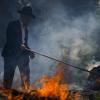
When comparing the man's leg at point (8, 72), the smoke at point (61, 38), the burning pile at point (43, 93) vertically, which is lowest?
the burning pile at point (43, 93)

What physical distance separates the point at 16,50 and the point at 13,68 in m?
0.61

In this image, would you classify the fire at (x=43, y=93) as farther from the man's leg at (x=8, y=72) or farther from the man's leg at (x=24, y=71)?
the man's leg at (x=8, y=72)

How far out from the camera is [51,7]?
52.6ft

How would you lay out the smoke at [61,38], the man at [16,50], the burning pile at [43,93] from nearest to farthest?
the burning pile at [43,93] < the man at [16,50] < the smoke at [61,38]

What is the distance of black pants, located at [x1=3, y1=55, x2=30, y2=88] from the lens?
396 inches

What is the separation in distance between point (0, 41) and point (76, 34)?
4.08 m

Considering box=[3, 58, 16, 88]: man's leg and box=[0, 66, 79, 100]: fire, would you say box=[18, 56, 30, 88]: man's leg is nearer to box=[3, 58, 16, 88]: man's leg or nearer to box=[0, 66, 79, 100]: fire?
box=[0, 66, 79, 100]: fire

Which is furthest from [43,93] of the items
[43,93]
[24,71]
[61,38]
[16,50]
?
[61,38]

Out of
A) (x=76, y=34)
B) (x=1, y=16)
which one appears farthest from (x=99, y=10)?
(x=1, y=16)

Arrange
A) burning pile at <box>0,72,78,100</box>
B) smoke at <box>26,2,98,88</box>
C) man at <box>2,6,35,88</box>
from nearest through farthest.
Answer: burning pile at <box>0,72,78,100</box> < man at <box>2,6,35,88</box> < smoke at <box>26,2,98,88</box>

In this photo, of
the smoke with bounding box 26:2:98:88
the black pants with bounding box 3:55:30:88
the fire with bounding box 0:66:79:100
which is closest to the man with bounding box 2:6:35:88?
the black pants with bounding box 3:55:30:88

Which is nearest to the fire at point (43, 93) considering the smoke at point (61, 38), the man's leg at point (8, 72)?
the man's leg at point (8, 72)

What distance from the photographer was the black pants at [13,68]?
10047mm

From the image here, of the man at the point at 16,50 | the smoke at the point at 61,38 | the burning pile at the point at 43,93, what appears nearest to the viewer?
the burning pile at the point at 43,93
